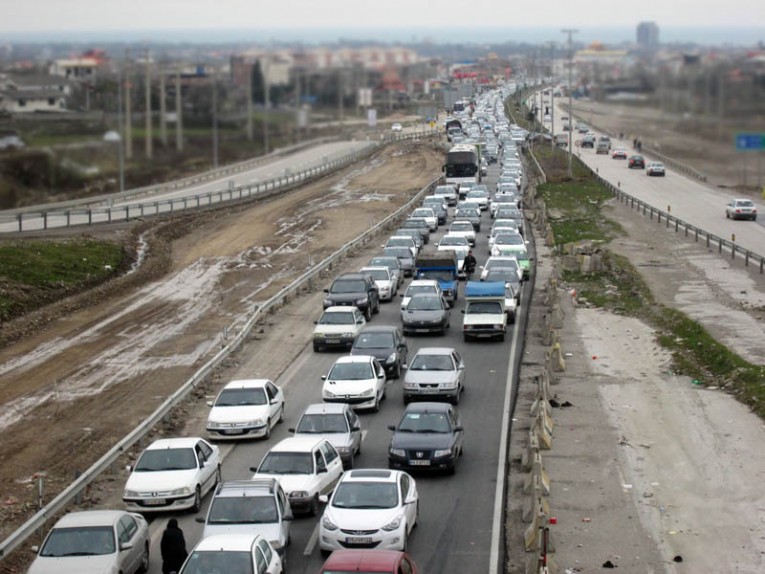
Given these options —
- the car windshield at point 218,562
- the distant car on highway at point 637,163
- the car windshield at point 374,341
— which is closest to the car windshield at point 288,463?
the car windshield at point 218,562

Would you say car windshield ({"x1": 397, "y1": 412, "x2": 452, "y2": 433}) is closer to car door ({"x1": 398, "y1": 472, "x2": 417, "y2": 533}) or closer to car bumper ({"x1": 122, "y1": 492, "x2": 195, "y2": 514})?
car door ({"x1": 398, "y1": 472, "x2": 417, "y2": 533})

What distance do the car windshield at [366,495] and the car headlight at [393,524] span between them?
1.12 feet

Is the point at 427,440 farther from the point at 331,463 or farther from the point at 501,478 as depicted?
the point at 331,463

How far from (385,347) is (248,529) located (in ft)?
49.3

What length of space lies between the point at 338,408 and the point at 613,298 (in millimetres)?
24622

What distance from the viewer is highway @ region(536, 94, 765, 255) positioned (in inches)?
2849

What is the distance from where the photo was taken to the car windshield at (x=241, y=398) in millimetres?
27359

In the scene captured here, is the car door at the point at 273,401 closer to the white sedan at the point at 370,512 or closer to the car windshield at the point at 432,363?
the car windshield at the point at 432,363

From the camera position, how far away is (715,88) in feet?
167

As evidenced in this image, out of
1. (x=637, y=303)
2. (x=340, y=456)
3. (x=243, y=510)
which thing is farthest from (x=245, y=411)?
(x=637, y=303)

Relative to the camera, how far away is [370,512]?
19031mm

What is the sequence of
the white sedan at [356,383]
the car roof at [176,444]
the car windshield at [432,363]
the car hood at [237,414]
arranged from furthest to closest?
the car windshield at [432,363] < the white sedan at [356,383] < the car hood at [237,414] < the car roof at [176,444]

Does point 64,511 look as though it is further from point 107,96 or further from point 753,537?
point 107,96

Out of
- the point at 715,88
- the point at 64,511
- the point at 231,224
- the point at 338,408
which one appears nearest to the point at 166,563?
the point at 64,511
